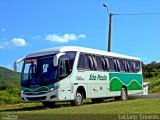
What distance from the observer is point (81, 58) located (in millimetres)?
22969

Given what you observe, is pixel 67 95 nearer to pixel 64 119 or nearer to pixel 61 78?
pixel 61 78

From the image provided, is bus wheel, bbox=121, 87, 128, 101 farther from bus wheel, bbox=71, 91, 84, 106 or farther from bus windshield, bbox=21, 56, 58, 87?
Result: bus windshield, bbox=21, 56, 58, 87

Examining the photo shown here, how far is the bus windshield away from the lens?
837 inches

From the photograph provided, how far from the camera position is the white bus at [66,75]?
21.2 meters

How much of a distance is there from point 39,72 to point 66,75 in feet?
4.44

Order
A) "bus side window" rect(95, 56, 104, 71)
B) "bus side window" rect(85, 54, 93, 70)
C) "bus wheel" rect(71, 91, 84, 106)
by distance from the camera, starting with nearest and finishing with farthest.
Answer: "bus wheel" rect(71, 91, 84, 106) → "bus side window" rect(85, 54, 93, 70) → "bus side window" rect(95, 56, 104, 71)

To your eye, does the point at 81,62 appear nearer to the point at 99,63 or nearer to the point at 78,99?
the point at 78,99

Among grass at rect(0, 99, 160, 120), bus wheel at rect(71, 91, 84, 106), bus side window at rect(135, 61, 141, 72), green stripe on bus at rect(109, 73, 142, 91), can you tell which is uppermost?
bus side window at rect(135, 61, 141, 72)

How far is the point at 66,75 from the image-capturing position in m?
21.6

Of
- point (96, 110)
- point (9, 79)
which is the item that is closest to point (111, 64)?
point (96, 110)

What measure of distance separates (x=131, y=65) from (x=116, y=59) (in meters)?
3.01

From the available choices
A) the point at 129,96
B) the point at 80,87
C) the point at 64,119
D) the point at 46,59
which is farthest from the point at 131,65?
the point at 64,119

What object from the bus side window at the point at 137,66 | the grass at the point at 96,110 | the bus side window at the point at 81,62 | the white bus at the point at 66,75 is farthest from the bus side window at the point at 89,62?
the bus side window at the point at 137,66

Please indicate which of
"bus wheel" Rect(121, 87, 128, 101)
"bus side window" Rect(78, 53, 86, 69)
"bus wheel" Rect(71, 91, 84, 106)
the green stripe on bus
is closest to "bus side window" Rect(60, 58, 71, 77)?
"bus side window" Rect(78, 53, 86, 69)
